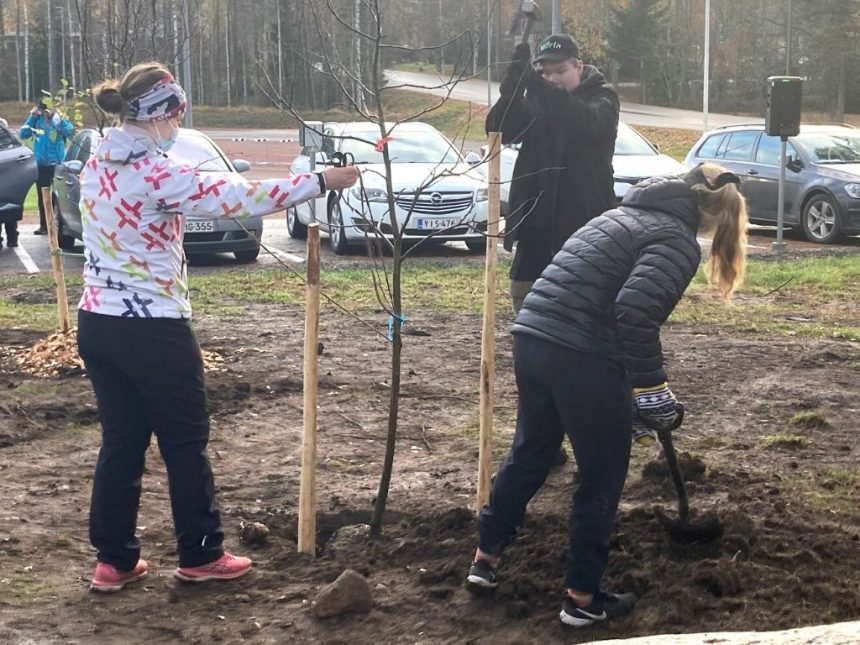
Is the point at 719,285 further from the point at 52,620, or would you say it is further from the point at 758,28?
the point at 758,28

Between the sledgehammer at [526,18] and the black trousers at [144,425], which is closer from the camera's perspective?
the black trousers at [144,425]

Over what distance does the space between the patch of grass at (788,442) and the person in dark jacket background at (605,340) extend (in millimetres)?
2212

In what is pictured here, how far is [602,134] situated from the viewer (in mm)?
5668

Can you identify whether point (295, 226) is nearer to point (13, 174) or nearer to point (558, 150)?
point (13, 174)

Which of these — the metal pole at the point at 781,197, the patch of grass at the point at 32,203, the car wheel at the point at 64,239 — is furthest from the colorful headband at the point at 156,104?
the patch of grass at the point at 32,203

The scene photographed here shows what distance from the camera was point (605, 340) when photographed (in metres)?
3.98

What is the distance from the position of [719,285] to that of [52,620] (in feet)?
8.79

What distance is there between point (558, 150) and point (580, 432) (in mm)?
1984

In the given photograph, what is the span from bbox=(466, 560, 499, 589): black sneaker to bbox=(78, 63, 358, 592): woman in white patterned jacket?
1.01 meters

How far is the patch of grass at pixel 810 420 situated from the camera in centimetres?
657

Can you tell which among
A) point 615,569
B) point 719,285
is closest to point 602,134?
point 719,285

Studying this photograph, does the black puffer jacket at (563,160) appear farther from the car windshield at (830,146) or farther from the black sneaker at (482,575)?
the car windshield at (830,146)

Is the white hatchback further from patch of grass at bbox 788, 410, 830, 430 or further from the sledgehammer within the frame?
the sledgehammer

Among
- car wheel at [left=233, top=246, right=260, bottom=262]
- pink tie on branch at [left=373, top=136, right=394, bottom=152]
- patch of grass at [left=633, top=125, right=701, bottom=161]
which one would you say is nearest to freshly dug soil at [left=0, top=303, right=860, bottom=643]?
pink tie on branch at [left=373, top=136, right=394, bottom=152]
